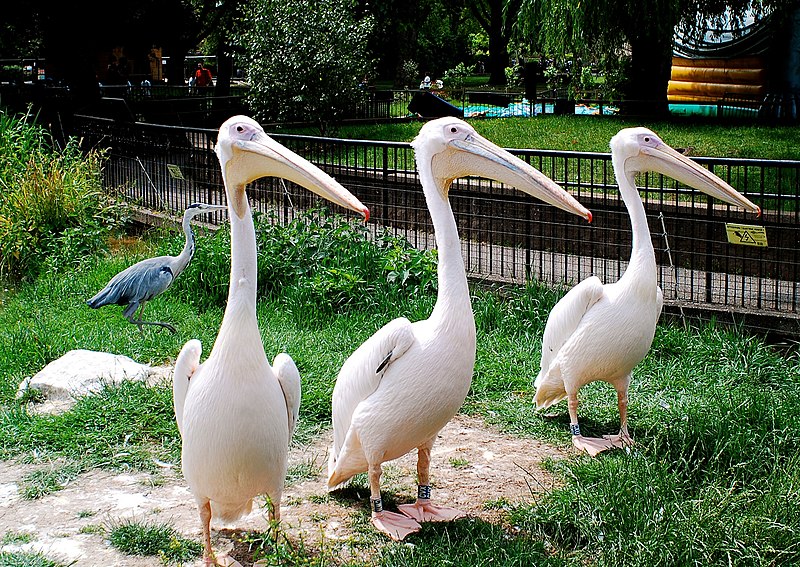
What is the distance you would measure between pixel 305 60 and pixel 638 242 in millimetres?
12649

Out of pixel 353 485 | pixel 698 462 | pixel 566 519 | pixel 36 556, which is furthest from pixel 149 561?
pixel 698 462

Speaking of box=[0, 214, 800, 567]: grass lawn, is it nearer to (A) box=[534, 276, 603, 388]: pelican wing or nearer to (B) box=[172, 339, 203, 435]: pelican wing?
(A) box=[534, 276, 603, 388]: pelican wing

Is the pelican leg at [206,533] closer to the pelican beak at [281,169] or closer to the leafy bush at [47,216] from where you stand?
the pelican beak at [281,169]

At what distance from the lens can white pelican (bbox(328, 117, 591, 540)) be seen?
12.5 ft

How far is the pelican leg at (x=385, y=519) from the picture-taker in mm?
3859

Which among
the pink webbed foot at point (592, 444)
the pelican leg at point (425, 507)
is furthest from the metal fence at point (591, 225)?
the pelican leg at point (425, 507)

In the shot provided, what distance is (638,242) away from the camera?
486cm

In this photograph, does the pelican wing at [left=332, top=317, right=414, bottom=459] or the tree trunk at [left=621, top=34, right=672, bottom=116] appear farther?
the tree trunk at [left=621, top=34, right=672, bottom=116]

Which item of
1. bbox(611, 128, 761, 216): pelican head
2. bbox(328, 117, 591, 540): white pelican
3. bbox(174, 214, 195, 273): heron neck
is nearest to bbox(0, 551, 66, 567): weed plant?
bbox(328, 117, 591, 540): white pelican

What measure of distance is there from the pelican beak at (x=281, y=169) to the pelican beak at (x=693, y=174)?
2223 millimetres

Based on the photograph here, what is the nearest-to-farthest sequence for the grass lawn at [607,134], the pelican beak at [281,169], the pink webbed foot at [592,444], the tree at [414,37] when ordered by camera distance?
the pelican beak at [281,169], the pink webbed foot at [592,444], the grass lawn at [607,134], the tree at [414,37]

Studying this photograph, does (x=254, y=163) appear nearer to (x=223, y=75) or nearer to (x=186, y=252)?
(x=186, y=252)

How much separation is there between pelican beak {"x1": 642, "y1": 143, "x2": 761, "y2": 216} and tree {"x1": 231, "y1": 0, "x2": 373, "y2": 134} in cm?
1232

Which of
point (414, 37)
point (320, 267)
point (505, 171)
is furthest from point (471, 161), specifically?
point (414, 37)
